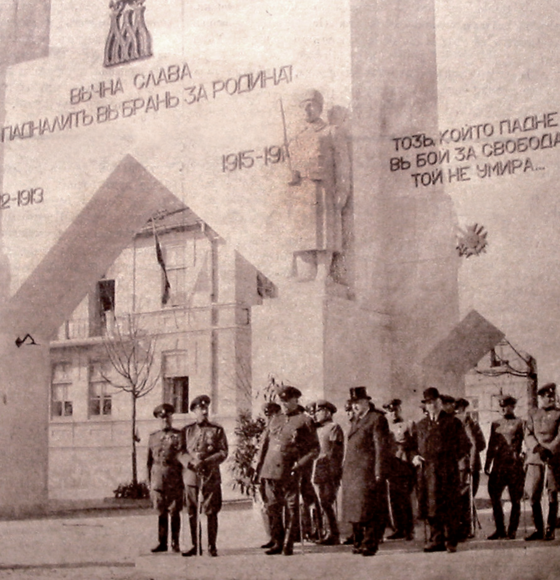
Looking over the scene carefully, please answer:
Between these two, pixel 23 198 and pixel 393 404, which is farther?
pixel 23 198

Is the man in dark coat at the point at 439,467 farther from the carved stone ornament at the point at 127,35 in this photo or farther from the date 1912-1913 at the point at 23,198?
the date 1912-1913 at the point at 23,198

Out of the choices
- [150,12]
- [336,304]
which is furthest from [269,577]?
[150,12]

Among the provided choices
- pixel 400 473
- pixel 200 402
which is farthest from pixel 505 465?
pixel 200 402

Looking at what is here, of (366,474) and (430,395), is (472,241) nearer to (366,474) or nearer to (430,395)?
(430,395)

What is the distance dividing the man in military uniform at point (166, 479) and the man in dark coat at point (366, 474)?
97 cm

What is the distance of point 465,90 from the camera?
5.29 m

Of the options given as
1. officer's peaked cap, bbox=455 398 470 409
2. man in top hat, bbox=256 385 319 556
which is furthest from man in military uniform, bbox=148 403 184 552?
officer's peaked cap, bbox=455 398 470 409

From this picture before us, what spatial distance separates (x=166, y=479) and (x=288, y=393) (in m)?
0.86

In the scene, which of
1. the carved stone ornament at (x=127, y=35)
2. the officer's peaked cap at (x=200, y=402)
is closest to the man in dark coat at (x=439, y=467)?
the officer's peaked cap at (x=200, y=402)

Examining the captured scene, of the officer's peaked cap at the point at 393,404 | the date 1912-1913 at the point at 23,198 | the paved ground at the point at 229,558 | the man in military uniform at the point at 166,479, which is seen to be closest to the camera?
the paved ground at the point at 229,558

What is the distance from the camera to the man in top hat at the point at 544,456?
494cm

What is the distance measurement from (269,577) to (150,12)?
10.5 ft

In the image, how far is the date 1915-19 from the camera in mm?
5832

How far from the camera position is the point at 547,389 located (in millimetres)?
4949
